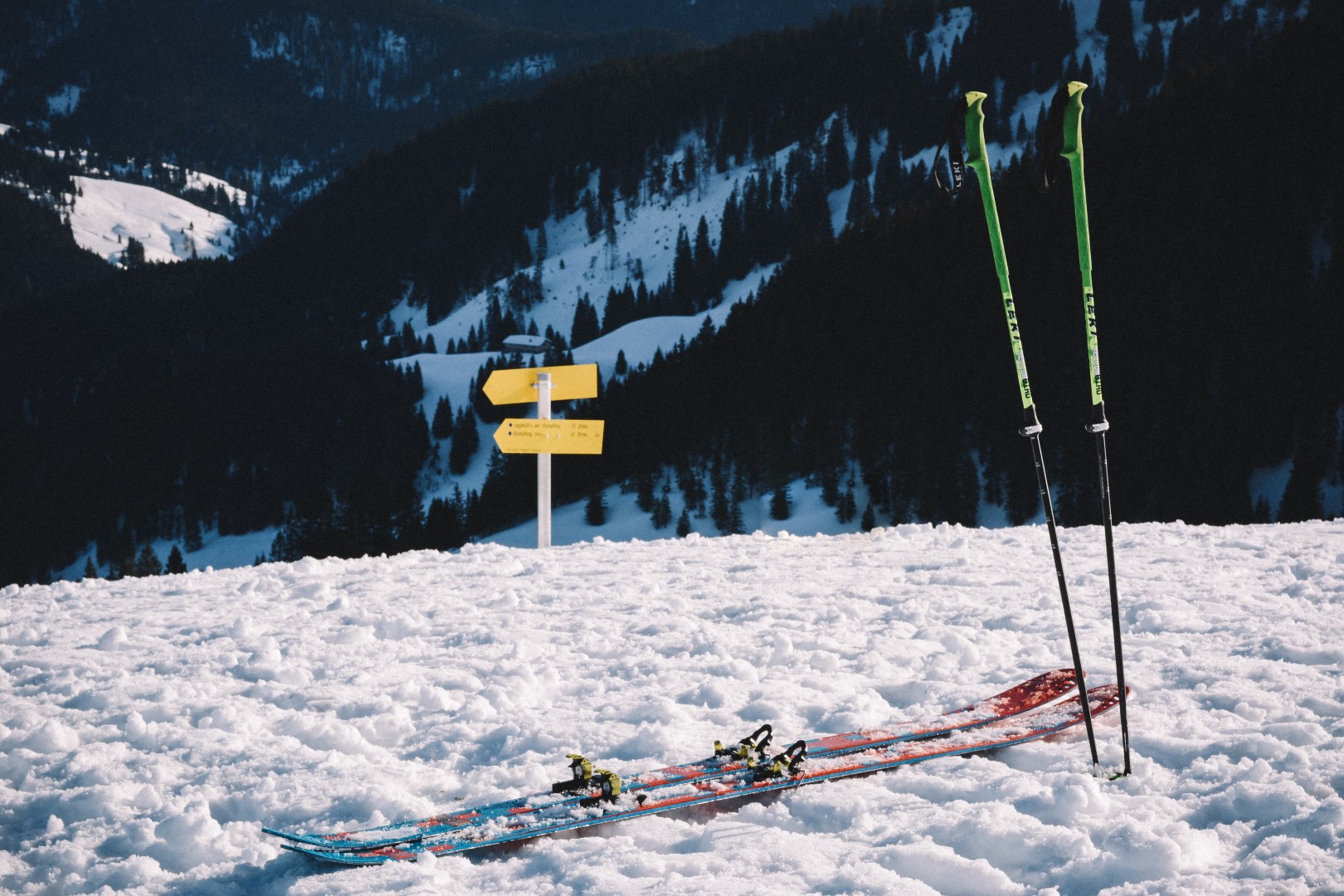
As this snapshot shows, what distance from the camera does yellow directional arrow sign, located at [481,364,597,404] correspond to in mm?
8766

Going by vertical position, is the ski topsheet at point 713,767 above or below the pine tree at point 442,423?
below

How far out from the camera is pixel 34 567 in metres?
81.4

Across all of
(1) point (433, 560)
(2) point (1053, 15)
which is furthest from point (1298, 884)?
(2) point (1053, 15)

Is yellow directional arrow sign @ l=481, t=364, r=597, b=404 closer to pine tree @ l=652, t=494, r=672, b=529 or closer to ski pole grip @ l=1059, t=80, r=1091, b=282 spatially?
ski pole grip @ l=1059, t=80, r=1091, b=282

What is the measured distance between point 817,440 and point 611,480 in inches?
383

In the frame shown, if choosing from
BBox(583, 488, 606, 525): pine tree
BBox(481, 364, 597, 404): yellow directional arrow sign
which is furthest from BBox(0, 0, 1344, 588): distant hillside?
BBox(481, 364, 597, 404): yellow directional arrow sign

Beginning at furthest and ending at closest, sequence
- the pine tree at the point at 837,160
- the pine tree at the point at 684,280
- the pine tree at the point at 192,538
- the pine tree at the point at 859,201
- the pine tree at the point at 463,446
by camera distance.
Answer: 1. the pine tree at the point at 837,160
2. the pine tree at the point at 684,280
3. the pine tree at the point at 859,201
4. the pine tree at the point at 192,538
5. the pine tree at the point at 463,446

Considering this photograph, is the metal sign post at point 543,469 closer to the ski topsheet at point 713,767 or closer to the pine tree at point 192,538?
the ski topsheet at point 713,767

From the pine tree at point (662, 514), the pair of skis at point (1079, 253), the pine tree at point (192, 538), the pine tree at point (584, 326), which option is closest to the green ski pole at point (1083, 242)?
the pair of skis at point (1079, 253)

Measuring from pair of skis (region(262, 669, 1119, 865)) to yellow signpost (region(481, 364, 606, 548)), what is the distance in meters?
4.92

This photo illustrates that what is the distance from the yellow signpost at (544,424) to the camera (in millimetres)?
8523

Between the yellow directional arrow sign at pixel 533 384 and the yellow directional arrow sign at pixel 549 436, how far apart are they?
319 mm

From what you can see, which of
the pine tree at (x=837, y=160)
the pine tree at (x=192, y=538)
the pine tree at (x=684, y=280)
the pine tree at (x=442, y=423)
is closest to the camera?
the pine tree at (x=442, y=423)

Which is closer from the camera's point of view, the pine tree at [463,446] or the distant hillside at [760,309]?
the distant hillside at [760,309]
